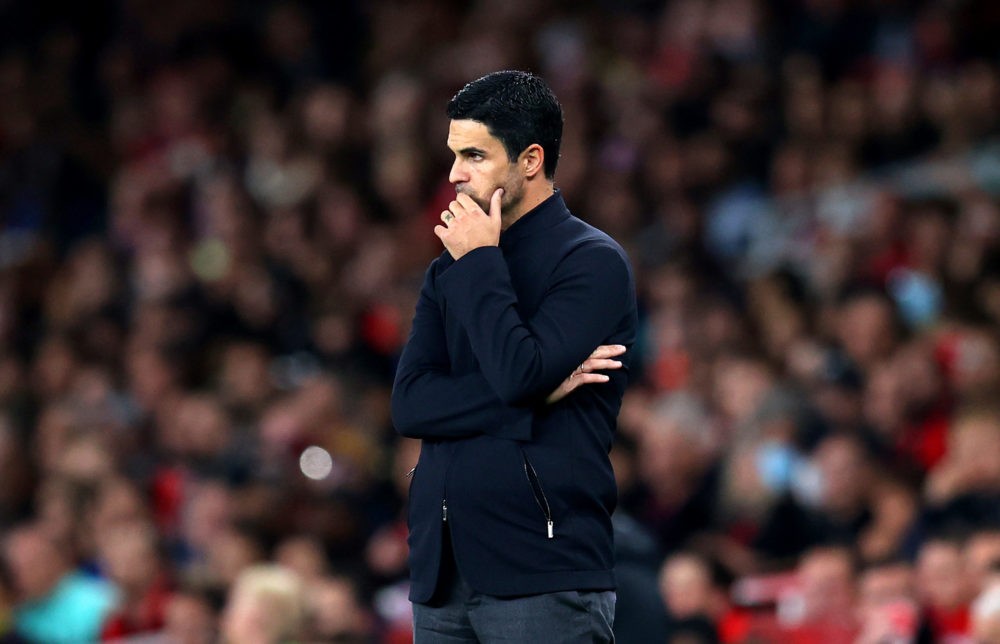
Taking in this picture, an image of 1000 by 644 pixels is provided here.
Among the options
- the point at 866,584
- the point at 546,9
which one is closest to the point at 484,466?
the point at 866,584

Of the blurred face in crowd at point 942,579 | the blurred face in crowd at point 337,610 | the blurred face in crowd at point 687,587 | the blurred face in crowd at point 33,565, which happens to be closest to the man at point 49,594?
the blurred face in crowd at point 33,565

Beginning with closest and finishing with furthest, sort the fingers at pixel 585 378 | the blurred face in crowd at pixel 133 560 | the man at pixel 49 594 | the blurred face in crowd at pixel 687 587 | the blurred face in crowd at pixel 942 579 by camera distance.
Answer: the fingers at pixel 585 378, the blurred face in crowd at pixel 942 579, the blurred face in crowd at pixel 687 587, the blurred face in crowd at pixel 133 560, the man at pixel 49 594

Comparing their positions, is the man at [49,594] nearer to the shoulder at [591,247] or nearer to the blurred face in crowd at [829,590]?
the blurred face in crowd at [829,590]

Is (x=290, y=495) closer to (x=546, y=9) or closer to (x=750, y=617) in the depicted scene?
(x=750, y=617)

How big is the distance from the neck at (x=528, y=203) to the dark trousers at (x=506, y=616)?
58cm

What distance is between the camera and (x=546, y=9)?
10.7 m

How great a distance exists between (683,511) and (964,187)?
211 cm

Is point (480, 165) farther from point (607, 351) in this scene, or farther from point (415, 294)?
point (415, 294)

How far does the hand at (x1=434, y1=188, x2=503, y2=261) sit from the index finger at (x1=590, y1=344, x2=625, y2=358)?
0.83 feet

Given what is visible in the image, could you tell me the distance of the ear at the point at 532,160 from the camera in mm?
3080

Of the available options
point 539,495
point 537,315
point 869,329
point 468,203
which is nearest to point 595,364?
point 537,315

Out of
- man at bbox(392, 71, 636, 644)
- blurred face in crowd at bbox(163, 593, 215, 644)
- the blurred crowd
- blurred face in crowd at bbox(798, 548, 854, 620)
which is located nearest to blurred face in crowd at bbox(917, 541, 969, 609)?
the blurred crowd

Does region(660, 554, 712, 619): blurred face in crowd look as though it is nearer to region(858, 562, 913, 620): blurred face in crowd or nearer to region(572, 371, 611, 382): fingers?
region(858, 562, 913, 620): blurred face in crowd

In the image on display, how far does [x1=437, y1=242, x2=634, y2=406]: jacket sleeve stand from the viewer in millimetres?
2928
